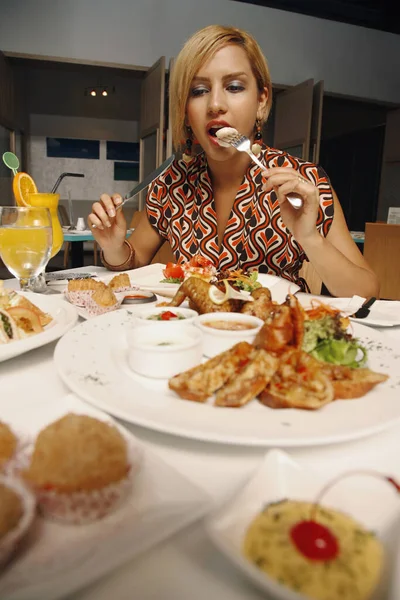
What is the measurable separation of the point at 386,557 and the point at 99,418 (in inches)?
18.8

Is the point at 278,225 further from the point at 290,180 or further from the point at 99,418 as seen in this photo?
the point at 99,418

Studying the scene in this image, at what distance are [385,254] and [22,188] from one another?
3.78 meters

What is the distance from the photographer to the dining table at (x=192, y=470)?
19.4 inches

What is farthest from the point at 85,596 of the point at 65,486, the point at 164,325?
the point at 164,325

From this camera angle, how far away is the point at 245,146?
2.31m

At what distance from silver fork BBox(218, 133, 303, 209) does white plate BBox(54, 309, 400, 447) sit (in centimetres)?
106

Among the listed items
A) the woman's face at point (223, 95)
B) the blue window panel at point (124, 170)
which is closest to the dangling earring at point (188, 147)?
the woman's face at point (223, 95)

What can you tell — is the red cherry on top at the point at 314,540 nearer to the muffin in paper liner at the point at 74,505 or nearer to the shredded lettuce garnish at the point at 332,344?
the muffin in paper liner at the point at 74,505

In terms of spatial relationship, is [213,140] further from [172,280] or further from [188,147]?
[172,280]

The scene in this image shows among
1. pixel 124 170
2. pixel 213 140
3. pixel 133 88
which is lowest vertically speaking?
pixel 213 140

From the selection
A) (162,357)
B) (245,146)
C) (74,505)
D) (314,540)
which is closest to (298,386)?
(162,357)

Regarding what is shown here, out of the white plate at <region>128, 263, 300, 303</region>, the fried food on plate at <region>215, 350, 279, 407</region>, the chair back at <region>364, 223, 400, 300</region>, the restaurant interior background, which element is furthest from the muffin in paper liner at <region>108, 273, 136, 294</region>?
the restaurant interior background

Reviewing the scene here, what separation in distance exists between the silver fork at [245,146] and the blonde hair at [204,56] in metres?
0.48

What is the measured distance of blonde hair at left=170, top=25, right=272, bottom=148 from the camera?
103 inches
